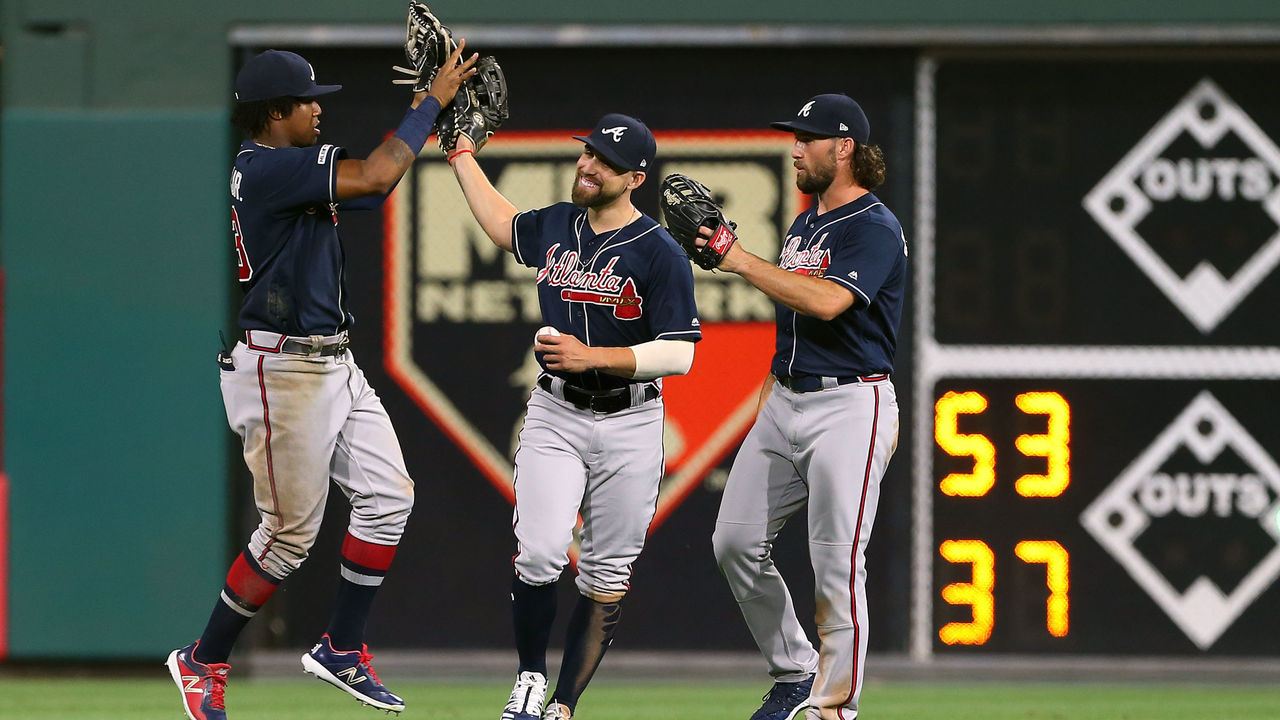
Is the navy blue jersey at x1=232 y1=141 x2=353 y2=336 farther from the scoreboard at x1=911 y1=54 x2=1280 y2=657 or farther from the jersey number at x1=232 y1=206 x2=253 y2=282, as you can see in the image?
the scoreboard at x1=911 y1=54 x2=1280 y2=657

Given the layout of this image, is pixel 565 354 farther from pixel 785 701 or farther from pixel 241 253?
pixel 785 701

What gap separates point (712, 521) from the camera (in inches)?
255

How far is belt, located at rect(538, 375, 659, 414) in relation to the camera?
15.6 feet

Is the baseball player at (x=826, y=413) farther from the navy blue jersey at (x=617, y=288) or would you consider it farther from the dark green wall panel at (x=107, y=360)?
the dark green wall panel at (x=107, y=360)

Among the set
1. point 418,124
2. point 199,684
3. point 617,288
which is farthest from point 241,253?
point 199,684

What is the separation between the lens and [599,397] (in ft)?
15.6

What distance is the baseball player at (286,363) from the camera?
15.4ft

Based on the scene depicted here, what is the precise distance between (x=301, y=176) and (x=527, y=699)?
66.8 inches

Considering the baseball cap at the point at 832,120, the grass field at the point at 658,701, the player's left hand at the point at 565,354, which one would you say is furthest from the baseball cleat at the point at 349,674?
the baseball cap at the point at 832,120

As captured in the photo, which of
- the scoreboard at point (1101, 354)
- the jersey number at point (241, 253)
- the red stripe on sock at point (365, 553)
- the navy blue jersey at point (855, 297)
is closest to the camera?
the navy blue jersey at point (855, 297)

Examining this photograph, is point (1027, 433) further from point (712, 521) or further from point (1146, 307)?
point (712, 521)

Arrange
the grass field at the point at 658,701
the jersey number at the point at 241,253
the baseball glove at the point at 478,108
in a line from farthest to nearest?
the grass field at the point at 658,701
the baseball glove at the point at 478,108
the jersey number at the point at 241,253

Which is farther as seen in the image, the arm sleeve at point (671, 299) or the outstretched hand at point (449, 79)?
the outstretched hand at point (449, 79)

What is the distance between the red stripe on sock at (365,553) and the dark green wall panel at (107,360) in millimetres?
1584
